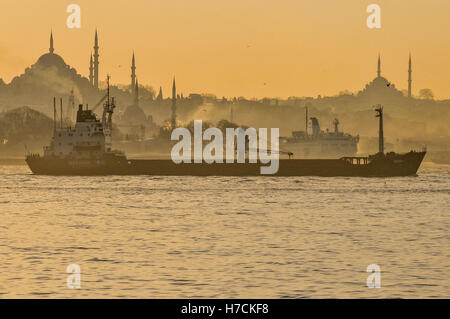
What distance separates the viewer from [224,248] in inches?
1112

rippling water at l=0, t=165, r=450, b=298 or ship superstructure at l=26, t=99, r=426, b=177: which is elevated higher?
ship superstructure at l=26, t=99, r=426, b=177

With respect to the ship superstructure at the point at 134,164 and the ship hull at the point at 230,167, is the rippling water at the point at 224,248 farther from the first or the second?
the ship hull at the point at 230,167

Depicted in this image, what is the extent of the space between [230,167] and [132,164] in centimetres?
1398

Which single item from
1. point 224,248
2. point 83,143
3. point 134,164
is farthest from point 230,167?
point 224,248

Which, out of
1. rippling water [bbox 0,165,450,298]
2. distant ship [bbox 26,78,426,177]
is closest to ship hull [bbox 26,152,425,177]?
distant ship [bbox 26,78,426,177]

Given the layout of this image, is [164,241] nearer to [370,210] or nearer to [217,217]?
[217,217]

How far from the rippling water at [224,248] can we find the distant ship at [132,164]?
4277cm

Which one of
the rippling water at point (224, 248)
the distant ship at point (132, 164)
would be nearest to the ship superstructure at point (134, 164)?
the distant ship at point (132, 164)

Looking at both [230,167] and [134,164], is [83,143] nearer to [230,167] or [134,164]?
[134,164]

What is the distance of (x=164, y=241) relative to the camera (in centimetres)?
3067

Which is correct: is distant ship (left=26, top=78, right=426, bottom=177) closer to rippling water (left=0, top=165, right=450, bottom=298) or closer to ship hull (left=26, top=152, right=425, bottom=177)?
ship hull (left=26, top=152, right=425, bottom=177)

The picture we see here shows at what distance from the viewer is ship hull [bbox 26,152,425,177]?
327 ft
